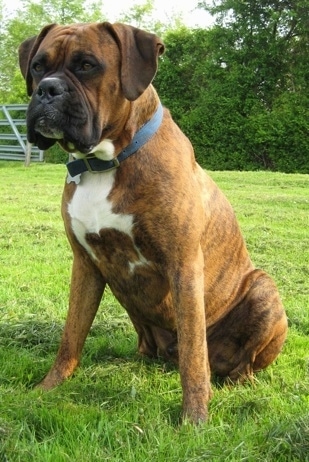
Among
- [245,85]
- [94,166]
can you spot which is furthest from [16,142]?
[94,166]

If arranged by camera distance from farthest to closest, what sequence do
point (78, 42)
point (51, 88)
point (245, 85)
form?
point (245, 85)
point (78, 42)
point (51, 88)

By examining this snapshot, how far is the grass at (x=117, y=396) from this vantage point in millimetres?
2332

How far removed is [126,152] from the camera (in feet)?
9.34

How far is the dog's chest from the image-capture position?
111 inches

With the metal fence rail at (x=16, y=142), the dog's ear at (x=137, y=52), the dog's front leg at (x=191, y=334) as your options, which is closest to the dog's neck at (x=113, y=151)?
the dog's ear at (x=137, y=52)

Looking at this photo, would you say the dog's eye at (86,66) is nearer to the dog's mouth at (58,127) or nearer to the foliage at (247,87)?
the dog's mouth at (58,127)

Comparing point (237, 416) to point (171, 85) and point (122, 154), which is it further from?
point (171, 85)

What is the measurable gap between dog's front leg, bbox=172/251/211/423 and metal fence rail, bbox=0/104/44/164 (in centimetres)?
1758

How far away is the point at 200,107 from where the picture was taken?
20953 mm

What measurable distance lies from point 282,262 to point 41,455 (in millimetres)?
4309

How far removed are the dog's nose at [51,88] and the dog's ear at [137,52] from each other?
0.88 feet

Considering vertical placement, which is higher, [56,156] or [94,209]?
[94,209]

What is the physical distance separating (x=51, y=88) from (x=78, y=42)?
0.91 feet

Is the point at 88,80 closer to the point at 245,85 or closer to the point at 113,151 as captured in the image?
the point at 113,151
